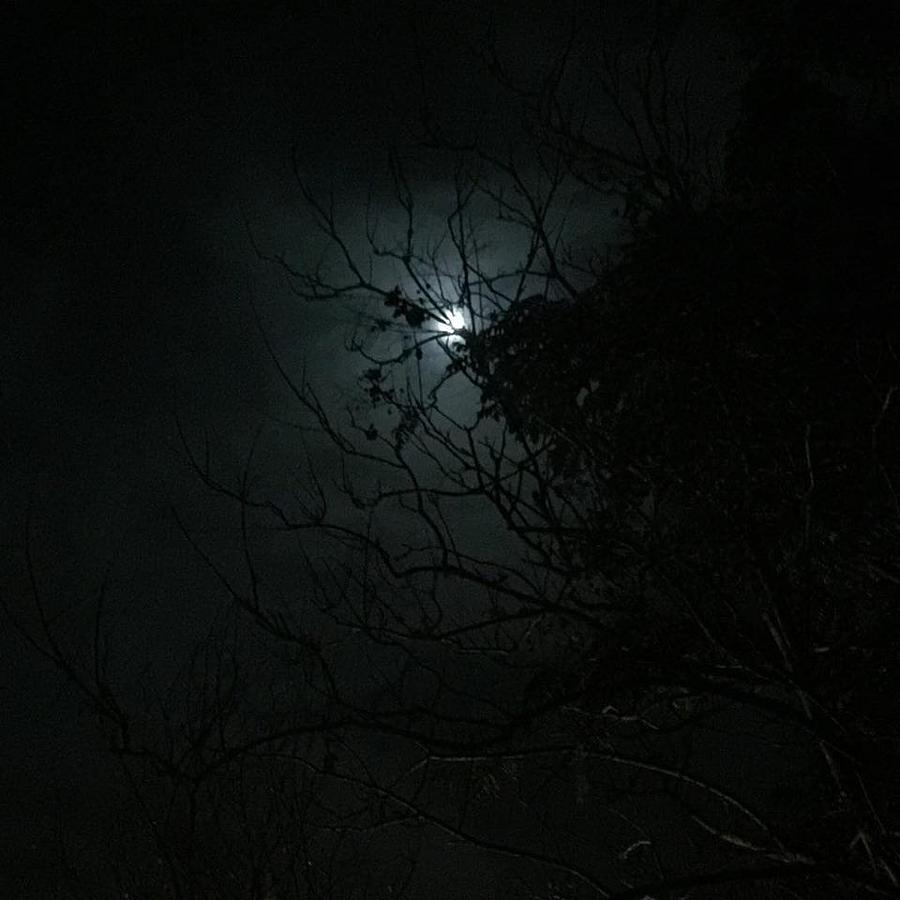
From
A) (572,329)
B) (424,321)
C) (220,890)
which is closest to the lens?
(424,321)

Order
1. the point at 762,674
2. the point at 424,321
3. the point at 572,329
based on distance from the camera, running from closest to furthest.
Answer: the point at 762,674, the point at 424,321, the point at 572,329

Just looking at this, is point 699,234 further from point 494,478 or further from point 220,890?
point 220,890

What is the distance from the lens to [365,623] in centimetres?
541

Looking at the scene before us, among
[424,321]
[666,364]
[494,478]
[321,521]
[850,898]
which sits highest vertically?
[424,321]

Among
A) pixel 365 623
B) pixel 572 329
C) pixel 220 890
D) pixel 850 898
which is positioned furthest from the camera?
pixel 220 890

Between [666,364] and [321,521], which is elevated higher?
[666,364]

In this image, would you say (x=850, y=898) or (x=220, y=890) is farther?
(x=220, y=890)

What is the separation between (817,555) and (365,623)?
3.20 meters

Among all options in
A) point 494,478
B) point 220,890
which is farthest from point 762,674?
point 220,890

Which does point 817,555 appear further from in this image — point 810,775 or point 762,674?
point 810,775

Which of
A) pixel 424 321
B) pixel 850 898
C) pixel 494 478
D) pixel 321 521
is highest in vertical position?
pixel 424 321

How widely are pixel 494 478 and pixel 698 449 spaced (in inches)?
70.8

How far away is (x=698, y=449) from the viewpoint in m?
6.07

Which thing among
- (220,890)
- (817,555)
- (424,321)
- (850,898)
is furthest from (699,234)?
(220,890)
